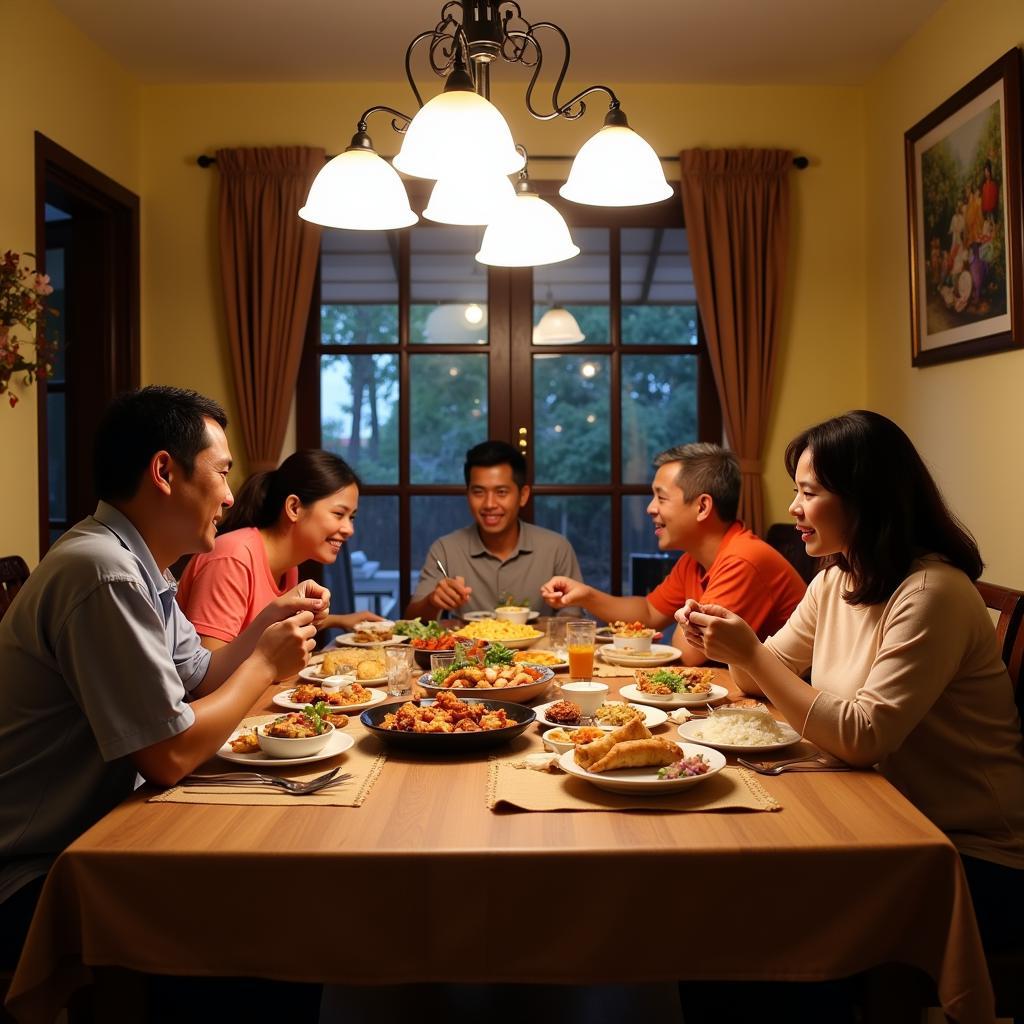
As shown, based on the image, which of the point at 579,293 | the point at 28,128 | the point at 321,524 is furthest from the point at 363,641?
the point at 579,293

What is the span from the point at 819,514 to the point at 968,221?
6.39ft

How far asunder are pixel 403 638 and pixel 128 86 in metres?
2.75

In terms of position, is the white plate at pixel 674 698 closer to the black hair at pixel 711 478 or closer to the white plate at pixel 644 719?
the white plate at pixel 644 719

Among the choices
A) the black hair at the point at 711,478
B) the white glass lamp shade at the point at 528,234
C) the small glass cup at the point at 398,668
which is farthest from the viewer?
the black hair at the point at 711,478

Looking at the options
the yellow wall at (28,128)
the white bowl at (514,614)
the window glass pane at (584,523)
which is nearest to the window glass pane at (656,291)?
the window glass pane at (584,523)

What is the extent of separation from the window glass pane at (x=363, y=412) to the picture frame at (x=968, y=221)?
215 cm

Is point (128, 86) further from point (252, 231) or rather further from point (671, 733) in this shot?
point (671, 733)

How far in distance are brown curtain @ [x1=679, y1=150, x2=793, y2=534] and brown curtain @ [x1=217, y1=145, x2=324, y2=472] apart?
1.59 meters

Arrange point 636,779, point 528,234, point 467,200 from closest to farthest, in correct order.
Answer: point 636,779, point 467,200, point 528,234

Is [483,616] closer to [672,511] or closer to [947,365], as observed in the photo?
[672,511]

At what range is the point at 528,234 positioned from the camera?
240cm

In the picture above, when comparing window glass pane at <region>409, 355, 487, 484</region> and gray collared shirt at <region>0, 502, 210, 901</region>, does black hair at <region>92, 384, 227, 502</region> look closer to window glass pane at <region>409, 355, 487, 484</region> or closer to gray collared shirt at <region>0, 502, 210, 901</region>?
gray collared shirt at <region>0, 502, 210, 901</region>

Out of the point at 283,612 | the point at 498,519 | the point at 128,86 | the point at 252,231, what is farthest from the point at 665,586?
the point at 128,86

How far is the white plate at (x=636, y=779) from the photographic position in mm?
1453
